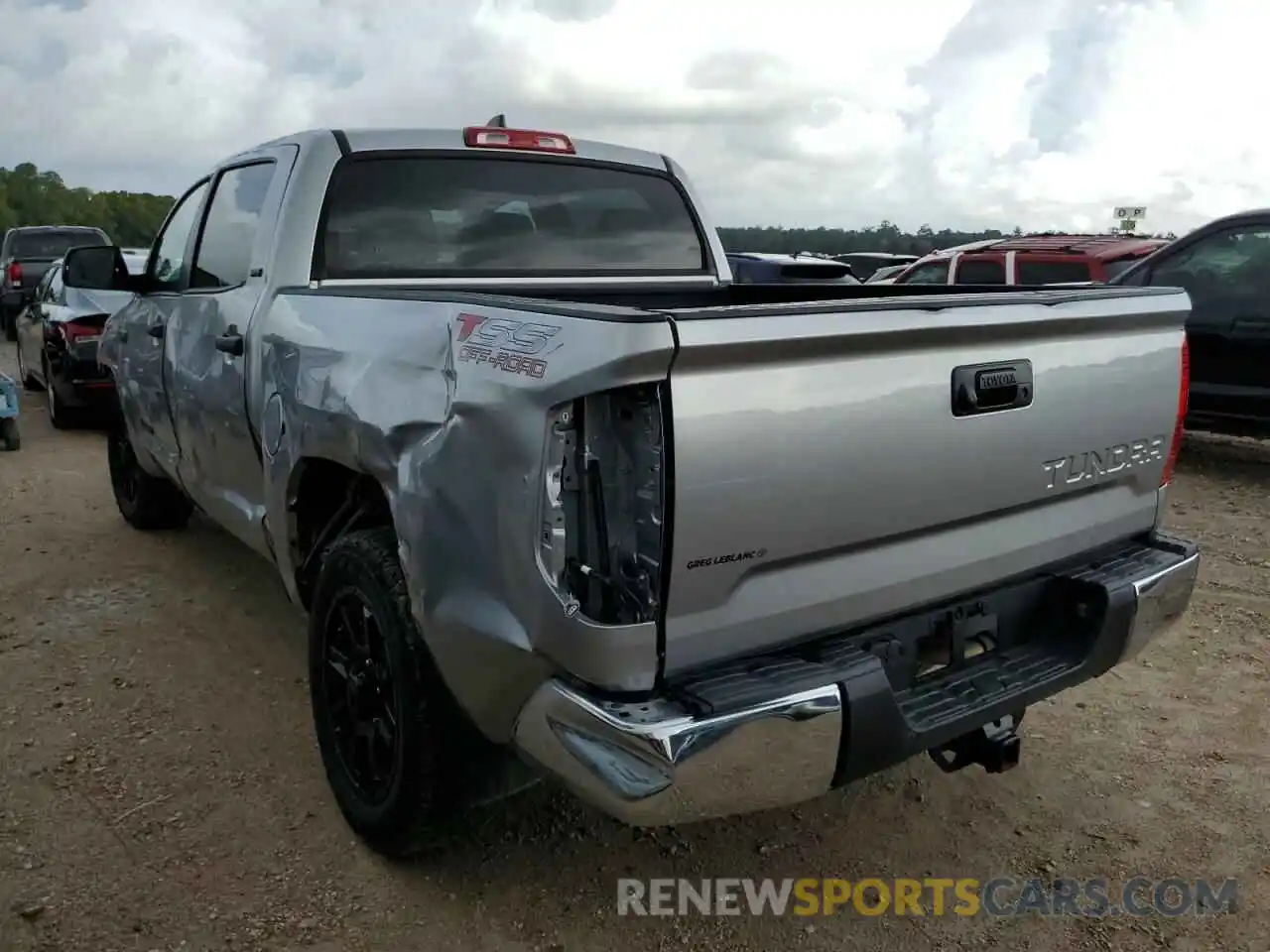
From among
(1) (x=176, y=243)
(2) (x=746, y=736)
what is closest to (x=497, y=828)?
(2) (x=746, y=736)

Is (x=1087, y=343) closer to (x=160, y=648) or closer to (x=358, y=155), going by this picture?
(x=358, y=155)


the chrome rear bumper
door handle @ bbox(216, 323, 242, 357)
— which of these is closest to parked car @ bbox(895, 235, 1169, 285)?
door handle @ bbox(216, 323, 242, 357)

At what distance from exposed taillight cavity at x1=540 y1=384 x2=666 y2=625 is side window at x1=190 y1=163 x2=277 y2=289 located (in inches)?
84.4

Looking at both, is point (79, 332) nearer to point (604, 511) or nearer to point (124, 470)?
point (124, 470)

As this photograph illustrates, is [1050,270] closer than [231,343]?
No

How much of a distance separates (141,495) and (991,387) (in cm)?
483

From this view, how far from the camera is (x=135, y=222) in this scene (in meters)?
30.5

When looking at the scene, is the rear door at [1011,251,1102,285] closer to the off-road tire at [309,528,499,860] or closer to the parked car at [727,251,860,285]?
the parked car at [727,251,860,285]

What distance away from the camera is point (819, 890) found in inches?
108

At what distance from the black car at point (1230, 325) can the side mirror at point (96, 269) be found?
6218mm

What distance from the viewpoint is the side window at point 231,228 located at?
3.74 m

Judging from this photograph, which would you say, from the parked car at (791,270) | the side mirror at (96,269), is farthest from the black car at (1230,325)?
the side mirror at (96,269)

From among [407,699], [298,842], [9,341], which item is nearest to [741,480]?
[407,699]

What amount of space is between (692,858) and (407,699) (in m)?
0.95
